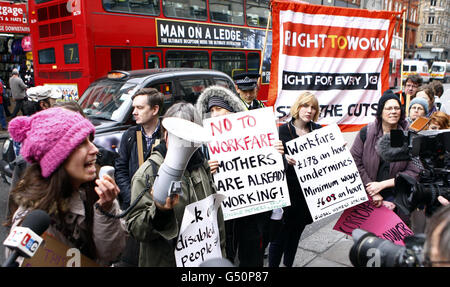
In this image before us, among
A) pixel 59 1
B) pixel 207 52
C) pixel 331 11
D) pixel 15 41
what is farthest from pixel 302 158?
pixel 15 41

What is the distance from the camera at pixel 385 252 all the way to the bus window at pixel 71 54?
8.10 metres

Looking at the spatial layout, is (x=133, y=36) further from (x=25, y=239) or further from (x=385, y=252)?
(x=385, y=252)

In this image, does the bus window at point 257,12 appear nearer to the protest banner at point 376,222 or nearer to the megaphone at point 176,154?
the protest banner at point 376,222

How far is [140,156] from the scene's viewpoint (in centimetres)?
308

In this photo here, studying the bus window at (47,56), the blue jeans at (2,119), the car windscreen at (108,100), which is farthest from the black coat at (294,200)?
the blue jeans at (2,119)

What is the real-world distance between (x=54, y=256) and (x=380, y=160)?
2.57 m

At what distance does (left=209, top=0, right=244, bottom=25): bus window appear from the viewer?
962 cm

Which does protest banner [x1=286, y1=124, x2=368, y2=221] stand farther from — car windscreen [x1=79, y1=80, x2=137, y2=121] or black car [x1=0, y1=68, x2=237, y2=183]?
car windscreen [x1=79, y1=80, x2=137, y2=121]

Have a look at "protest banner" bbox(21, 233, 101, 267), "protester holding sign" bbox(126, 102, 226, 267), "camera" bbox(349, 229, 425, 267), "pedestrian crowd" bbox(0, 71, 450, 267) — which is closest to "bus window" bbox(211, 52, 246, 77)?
"pedestrian crowd" bbox(0, 71, 450, 267)

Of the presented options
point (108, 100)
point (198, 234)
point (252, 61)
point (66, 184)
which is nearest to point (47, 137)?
point (66, 184)

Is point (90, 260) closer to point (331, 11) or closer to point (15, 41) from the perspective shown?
point (331, 11)

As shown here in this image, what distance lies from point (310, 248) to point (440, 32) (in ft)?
285

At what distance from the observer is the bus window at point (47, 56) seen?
8992 millimetres

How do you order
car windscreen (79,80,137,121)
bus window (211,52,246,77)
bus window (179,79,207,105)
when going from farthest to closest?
bus window (211,52,246,77) < bus window (179,79,207,105) < car windscreen (79,80,137,121)
